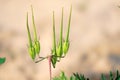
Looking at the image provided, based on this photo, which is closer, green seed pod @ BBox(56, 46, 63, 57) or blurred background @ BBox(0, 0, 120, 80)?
green seed pod @ BBox(56, 46, 63, 57)

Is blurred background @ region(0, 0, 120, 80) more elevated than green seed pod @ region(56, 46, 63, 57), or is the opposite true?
green seed pod @ region(56, 46, 63, 57)

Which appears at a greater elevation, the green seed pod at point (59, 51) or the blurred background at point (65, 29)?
the green seed pod at point (59, 51)

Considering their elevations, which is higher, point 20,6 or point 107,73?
point 20,6

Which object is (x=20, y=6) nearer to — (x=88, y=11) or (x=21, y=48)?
(x=21, y=48)

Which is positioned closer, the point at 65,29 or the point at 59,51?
the point at 59,51

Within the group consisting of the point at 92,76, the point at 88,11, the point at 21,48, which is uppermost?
the point at 88,11

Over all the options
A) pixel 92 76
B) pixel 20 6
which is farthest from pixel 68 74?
pixel 20 6

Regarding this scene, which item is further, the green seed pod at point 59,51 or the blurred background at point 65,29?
the blurred background at point 65,29

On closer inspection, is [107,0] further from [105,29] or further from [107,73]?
[107,73]
